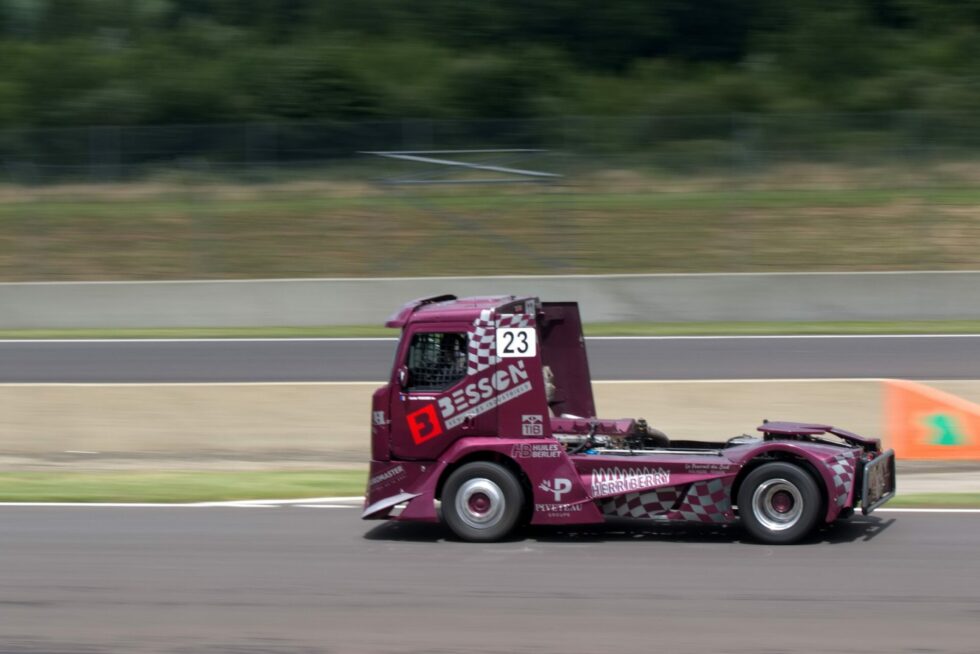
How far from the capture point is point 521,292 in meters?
23.4

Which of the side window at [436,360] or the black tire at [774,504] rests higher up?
the side window at [436,360]

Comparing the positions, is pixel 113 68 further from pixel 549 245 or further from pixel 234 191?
pixel 549 245

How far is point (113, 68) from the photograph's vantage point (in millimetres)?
41688

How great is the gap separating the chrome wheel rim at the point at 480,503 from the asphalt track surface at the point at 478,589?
0.68 feet

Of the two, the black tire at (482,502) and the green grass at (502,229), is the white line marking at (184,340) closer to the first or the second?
the green grass at (502,229)

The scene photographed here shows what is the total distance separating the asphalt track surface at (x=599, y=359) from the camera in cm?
1886

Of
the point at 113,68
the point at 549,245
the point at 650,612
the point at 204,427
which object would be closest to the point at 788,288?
the point at 549,245

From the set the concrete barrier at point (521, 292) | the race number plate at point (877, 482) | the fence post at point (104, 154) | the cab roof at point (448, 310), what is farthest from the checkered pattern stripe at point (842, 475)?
the fence post at point (104, 154)

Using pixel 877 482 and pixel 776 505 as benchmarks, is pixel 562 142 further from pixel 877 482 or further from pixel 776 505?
pixel 776 505

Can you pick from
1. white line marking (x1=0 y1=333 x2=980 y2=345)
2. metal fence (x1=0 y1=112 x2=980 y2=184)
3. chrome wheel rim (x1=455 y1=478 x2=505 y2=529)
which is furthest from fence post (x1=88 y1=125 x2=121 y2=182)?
chrome wheel rim (x1=455 y1=478 x2=505 y2=529)

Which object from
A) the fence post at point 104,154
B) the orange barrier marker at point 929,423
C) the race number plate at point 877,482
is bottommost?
the race number plate at point 877,482

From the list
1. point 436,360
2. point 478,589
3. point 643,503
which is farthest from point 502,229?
point 478,589

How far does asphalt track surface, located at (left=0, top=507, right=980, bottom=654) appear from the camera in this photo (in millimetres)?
7340

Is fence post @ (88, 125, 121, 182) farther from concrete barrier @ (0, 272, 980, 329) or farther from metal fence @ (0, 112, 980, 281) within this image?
concrete barrier @ (0, 272, 980, 329)
